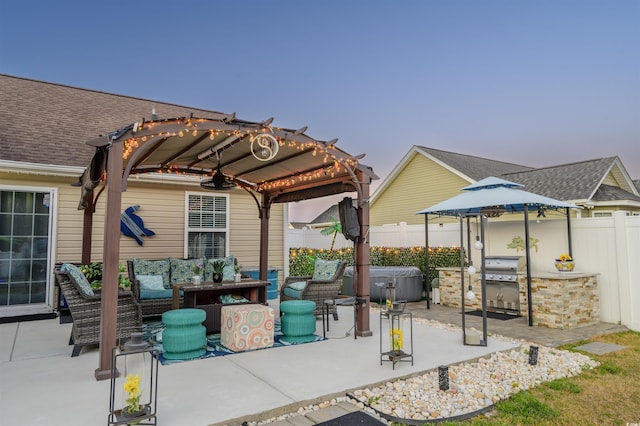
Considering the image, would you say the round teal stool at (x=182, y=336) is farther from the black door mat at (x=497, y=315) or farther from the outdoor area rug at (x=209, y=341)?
the black door mat at (x=497, y=315)

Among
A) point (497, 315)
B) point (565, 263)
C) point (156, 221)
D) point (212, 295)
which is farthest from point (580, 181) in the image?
point (156, 221)

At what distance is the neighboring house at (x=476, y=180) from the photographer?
11133mm

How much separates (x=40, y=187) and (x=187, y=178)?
8.43 ft

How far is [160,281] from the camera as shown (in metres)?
6.50

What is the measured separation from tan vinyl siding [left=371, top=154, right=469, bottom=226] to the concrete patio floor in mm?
8880

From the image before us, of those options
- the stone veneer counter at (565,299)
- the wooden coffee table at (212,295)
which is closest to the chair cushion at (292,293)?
the wooden coffee table at (212,295)

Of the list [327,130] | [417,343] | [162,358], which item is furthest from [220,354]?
[327,130]

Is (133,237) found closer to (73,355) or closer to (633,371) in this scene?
(73,355)

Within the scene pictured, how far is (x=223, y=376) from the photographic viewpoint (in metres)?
3.58

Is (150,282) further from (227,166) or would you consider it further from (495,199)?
(495,199)

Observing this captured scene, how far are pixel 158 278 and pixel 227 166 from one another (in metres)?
2.28

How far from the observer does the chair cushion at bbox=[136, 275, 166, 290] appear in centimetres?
630

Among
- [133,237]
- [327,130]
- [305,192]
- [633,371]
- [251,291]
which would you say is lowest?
[633,371]

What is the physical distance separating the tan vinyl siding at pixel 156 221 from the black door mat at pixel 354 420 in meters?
6.12
